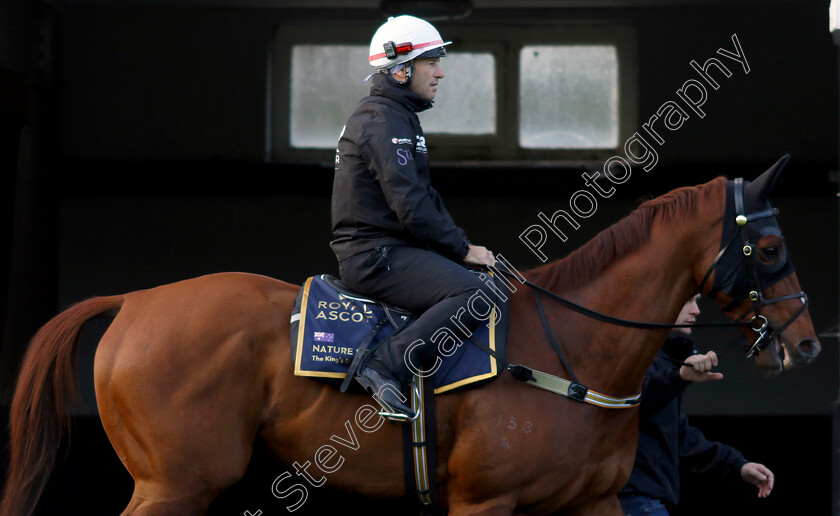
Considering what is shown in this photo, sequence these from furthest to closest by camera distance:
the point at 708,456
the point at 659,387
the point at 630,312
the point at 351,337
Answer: the point at 708,456 < the point at 659,387 < the point at 630,312 < the point at 351,337

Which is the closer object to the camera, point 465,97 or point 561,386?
point 561,386

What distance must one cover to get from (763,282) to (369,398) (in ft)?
4.87

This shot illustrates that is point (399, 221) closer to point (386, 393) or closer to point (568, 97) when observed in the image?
point (386, 393)

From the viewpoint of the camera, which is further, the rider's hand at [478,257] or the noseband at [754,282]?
the rider's hand at [478,257]

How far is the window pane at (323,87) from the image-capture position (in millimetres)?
8336

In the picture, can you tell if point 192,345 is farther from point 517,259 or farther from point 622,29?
point 622,29

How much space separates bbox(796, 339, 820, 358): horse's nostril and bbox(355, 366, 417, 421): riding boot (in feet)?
4.55

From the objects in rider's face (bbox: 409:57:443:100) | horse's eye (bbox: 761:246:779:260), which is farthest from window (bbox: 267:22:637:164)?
horse's eye (bbox: 761:246:779:260)

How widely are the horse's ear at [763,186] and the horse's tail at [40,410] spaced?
99.2 inches

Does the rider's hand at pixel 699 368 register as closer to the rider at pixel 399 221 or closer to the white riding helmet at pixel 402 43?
the rider at pixel 399 221

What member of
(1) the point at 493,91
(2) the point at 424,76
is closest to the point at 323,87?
(1) the point at 493,91

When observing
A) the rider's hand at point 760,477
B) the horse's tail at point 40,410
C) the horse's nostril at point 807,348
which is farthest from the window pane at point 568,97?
the horse's tail at point 40,410

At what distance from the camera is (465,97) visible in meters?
8.34

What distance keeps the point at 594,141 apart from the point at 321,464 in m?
5.96
